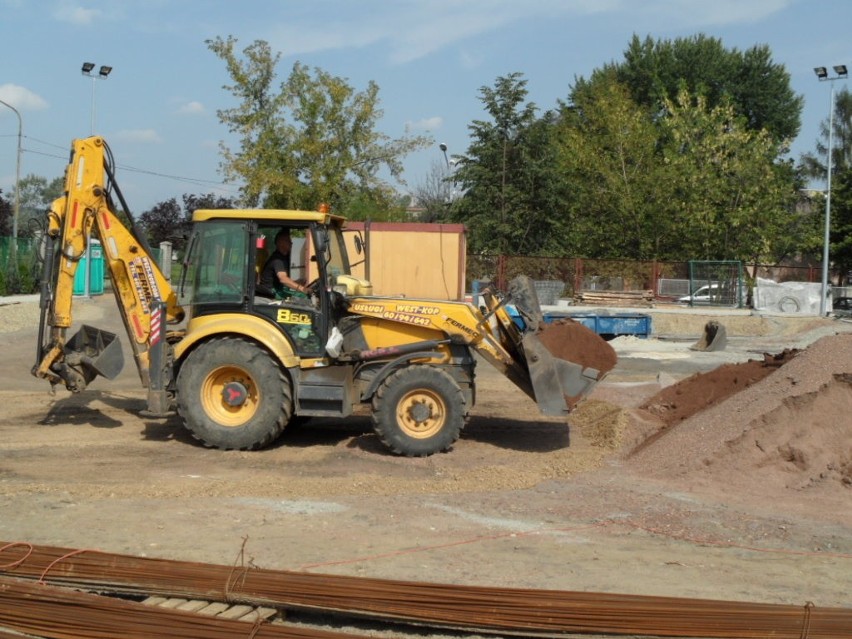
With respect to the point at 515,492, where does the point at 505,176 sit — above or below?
above

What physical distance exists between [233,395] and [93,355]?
211cm

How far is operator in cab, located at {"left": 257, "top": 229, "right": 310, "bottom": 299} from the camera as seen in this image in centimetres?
1062

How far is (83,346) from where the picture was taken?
456 inches

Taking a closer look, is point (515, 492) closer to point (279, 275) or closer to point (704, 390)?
point (279, 275)

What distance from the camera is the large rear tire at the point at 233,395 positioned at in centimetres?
1041

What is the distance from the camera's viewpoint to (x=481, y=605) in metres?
5.48

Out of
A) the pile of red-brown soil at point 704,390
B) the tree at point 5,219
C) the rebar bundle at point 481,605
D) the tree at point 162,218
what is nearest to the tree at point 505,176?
the tree at point 162,218

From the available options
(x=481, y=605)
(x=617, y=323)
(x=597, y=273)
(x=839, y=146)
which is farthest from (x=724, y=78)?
(x=481, y=605)

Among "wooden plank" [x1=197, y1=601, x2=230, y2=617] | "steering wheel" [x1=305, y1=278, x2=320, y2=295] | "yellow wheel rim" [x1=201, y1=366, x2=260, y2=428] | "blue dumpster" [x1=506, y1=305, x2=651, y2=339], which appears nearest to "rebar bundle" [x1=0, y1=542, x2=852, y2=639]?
"wooden plank" [x1=197, y1=601, x2=230, y2=617]

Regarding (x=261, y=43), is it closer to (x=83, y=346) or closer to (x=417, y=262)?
(x=417, y=262)

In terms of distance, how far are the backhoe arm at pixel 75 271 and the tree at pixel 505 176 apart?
101 feet

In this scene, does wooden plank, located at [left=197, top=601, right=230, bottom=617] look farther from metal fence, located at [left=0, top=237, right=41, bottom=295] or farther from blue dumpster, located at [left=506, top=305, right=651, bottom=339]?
metal fence, located at [left=0, top=237, right=41, bottom=295]

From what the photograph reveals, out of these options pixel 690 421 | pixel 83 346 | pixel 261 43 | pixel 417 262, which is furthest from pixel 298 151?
pixel 690 421

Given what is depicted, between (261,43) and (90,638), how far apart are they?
27.0 m
